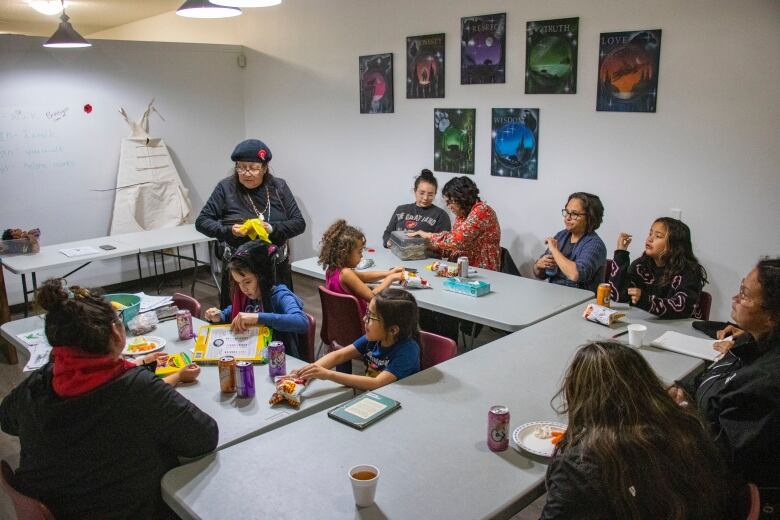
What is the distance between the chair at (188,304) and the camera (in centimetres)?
332

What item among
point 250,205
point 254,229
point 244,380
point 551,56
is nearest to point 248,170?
point 250,205

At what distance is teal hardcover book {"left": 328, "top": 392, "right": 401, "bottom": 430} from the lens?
2080 millimetres

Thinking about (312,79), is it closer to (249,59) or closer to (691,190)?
(249,59)

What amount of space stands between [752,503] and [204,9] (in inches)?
129

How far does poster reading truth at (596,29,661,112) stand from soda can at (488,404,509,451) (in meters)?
2.99

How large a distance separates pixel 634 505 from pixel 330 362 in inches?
58.7

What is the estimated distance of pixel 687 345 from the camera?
2740 millimetres

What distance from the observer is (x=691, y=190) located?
4.09 m

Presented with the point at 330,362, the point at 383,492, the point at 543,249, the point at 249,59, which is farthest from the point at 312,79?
the point at 383,492

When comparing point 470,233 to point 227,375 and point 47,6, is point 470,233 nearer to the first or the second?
point 227,375

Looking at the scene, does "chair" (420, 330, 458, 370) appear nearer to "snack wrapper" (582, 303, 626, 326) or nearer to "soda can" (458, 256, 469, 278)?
"snack wrapper" (582, 303, 626, 326)

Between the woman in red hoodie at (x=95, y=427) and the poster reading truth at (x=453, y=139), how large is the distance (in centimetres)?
377

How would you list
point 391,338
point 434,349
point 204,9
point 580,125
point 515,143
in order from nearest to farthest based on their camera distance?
point 391,338 → point 434,349 → point 204,9 → point 580,125 → point 515,143

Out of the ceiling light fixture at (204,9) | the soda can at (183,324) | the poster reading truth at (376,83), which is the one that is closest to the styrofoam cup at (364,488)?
the soda can at (183,324)
